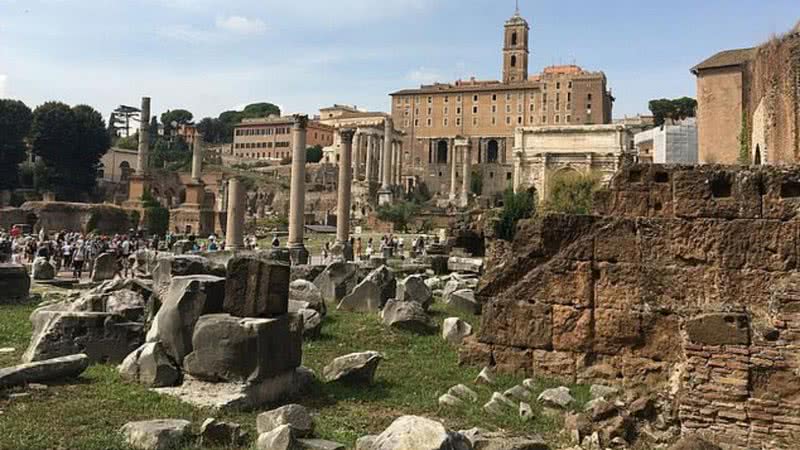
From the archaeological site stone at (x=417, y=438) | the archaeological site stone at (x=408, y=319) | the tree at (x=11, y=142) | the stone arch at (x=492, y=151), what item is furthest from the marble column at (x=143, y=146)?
the stone arch at (x=492, y=151)

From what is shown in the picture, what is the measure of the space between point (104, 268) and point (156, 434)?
16473mm

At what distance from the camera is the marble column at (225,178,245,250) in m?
25.5

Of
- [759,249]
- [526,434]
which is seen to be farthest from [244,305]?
[759,249]

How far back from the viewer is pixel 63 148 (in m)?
70.1

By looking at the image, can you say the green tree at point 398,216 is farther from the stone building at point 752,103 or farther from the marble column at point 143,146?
the stone building at point 752,103

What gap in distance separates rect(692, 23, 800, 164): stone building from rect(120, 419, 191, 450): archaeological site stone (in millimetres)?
14928

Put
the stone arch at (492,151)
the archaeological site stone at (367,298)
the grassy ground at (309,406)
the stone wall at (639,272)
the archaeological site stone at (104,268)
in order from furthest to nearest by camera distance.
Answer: the stone arch at (492,151) < the archaeological site stone at (104,268) < the archaeological site stone at (367,298) < the stone wall at (639,272) < the grassy ground at (309,406)

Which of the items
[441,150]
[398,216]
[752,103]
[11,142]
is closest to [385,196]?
[398,216]

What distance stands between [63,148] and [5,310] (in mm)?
63251

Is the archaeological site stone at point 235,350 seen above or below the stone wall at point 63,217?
below

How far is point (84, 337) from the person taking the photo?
854 centimetres

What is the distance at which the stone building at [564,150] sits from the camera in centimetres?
7481

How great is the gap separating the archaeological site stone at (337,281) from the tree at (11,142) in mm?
60357

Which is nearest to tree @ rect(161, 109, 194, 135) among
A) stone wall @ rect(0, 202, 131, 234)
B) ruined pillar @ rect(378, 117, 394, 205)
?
ruined pillar @ rect(378, 117, 394, 205)
